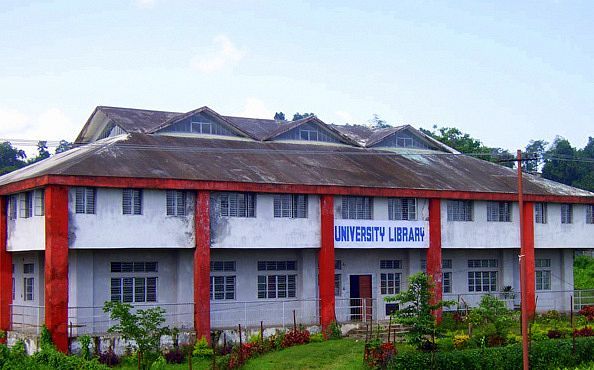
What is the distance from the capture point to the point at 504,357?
28359 millimetres

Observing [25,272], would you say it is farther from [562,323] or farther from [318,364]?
[562,323]

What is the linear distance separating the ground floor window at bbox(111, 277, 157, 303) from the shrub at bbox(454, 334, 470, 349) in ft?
34.8

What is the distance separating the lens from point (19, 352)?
27938mm

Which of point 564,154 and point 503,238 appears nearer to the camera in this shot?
point 503,238

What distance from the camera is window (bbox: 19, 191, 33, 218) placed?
3086cm

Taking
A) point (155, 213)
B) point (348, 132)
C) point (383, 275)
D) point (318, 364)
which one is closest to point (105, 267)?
point (155, 213)

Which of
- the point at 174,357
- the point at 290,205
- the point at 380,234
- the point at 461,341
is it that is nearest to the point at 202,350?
the point at 174,357

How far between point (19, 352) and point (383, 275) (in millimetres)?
15584

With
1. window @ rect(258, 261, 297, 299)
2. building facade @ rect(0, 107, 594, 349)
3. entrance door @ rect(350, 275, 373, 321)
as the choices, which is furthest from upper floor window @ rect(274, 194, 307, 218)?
entrance door @ rect(350, 275, 373, 321)

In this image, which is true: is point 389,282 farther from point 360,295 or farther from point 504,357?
point 504,357

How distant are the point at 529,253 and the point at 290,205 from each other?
11738mm

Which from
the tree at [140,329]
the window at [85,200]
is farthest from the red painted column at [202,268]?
the window at [85,200]

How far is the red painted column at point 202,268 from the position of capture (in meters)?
30.7

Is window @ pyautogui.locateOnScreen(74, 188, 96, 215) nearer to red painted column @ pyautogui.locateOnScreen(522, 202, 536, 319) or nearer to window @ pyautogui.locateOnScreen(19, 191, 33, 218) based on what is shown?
window @ pyautogui.locateOnScreen(19, 191, 33, 218)
